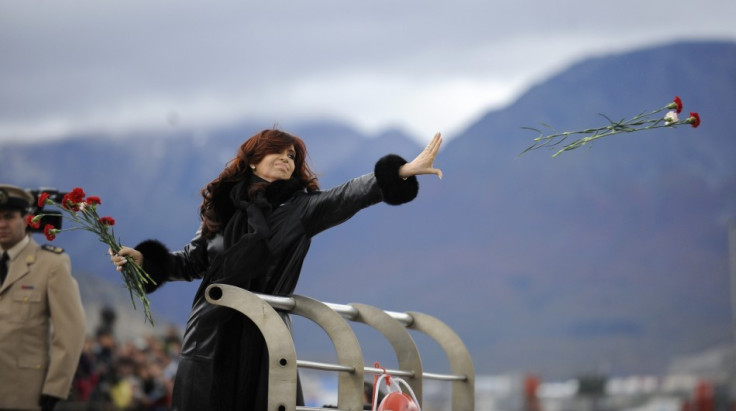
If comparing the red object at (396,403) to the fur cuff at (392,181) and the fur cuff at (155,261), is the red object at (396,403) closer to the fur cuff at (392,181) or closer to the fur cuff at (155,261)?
the fur cuff at (392,181)

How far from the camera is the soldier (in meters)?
4.59

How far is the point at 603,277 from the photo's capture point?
70.6 metres

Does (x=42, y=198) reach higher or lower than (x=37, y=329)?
higher

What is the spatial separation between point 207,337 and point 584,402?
54.3 ft

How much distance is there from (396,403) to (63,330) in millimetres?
1714

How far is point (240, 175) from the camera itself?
169 inches

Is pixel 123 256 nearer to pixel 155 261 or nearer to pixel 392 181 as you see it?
pixel 155 261

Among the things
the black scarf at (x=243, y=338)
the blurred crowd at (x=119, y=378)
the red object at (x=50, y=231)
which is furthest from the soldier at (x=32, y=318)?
the blurred crowd at (x=119, y=378)

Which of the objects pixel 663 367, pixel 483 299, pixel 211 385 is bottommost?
pixel 211 385

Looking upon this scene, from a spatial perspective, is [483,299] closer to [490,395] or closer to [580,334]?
[580,334]

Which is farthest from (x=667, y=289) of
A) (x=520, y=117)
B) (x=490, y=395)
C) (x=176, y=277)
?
(x=176, y=277)

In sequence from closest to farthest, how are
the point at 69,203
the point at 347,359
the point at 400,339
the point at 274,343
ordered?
1. the point at 274,343
2. the point at 347,359
3. the point at 400,339
4. the point at 69,203

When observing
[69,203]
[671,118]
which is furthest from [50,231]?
[671,118]

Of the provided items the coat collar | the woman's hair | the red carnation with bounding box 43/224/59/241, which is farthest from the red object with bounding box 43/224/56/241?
the woman's hair
